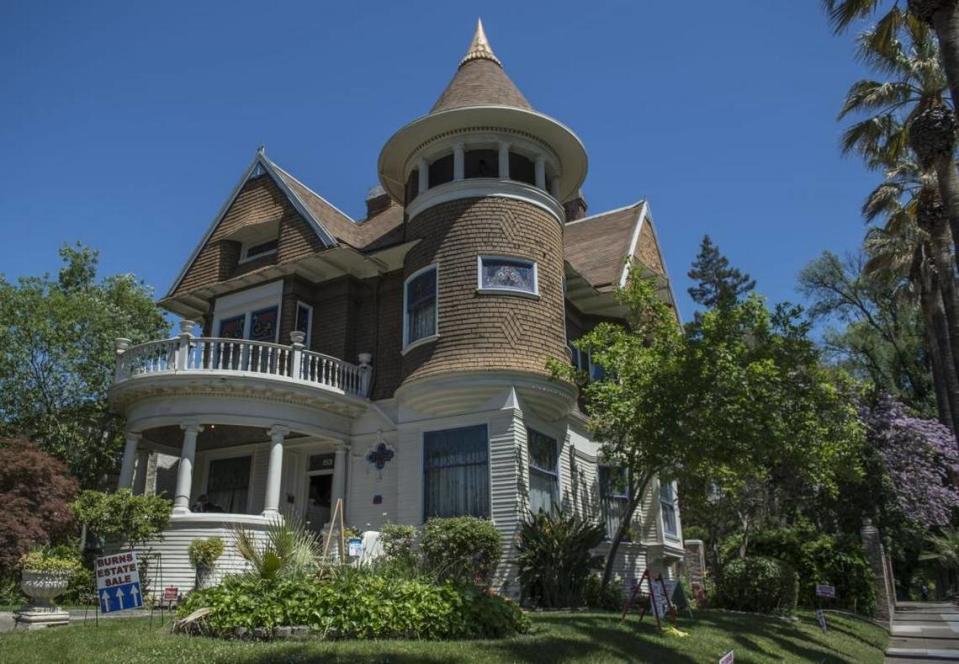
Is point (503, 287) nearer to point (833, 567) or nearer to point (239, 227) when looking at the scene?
point (239, 227)

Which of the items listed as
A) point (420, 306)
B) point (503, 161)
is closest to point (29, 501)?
point (420, 306)

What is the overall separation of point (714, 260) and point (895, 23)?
43.4 meters

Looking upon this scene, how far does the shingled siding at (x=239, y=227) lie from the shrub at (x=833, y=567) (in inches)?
656

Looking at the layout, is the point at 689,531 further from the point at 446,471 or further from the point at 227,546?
the point at 227,546

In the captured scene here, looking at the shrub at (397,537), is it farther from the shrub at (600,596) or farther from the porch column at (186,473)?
the porch column at (186,473)

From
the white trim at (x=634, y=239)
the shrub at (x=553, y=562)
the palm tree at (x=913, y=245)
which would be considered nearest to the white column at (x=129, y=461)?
the shrub at (x=553, y=562)

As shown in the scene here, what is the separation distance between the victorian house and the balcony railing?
0.20 ft

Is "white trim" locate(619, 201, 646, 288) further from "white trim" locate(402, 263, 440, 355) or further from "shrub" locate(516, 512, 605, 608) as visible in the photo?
"shrub" locate(516, 512, 605, 608)

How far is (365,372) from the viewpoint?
1912 cm

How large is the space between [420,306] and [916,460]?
848 inches

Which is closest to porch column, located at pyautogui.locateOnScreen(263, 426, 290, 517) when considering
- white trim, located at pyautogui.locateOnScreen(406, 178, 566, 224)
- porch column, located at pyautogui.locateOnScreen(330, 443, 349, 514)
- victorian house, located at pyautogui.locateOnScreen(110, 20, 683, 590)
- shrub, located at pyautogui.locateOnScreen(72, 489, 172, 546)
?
victorian house, located at pyautogui.locateOnScreen(110, 20, 683, 590)

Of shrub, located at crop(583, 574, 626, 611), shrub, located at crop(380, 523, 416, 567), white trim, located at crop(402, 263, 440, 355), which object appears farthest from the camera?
white trim, located at crop(402, 263, 440, 355)

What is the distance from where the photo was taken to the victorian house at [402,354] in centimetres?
1656

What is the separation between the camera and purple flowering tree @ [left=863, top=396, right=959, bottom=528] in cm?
2847
